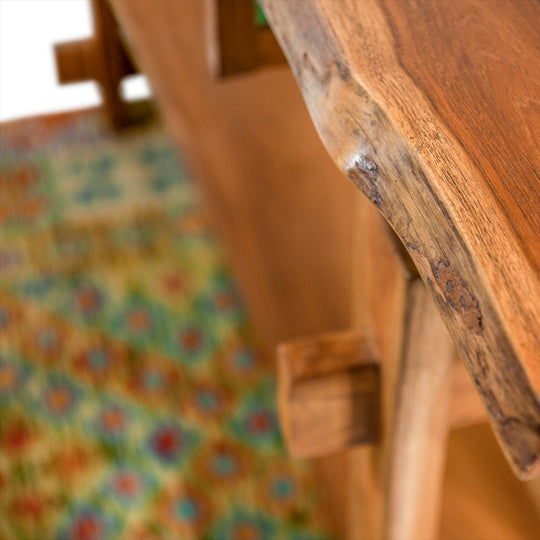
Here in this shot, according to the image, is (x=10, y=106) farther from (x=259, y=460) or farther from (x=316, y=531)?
(x=316, y=531)

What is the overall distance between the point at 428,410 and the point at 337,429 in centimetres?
13

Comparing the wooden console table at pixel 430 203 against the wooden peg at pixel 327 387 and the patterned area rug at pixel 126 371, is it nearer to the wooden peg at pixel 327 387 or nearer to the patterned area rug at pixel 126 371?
the wooden peg at pixel 327 387

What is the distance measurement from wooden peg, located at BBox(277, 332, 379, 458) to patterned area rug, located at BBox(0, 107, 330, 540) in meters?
0.78

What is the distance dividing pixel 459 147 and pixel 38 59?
261cm

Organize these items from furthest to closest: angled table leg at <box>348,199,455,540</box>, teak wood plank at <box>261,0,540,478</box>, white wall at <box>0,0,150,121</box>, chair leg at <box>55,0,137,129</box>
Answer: white wall at <box>0,0,150,121</box>, chair leg at <box>55,0,137,129</box>, angled table leg at <box>348,199,455,540</box>, teak wood plank at <box>261,0,540,478</box>

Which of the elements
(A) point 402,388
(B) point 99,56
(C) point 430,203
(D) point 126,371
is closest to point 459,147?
(C) point 430,203

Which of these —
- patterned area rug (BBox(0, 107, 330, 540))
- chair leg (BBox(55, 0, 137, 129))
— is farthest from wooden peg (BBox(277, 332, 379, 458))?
chair leg (BBox(55, 0, 137, 129))

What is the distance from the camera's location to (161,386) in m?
1.77

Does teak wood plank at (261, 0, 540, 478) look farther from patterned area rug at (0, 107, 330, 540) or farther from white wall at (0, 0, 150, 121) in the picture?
white wall at (0, 0, 150, 121)

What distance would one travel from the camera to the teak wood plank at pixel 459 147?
33 cm

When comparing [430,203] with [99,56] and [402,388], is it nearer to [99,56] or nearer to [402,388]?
[402,388]

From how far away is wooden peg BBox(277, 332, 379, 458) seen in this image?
2.57 ft

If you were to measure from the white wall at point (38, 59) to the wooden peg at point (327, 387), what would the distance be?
74.4 inches

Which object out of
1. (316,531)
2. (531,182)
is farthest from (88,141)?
(531,182)
